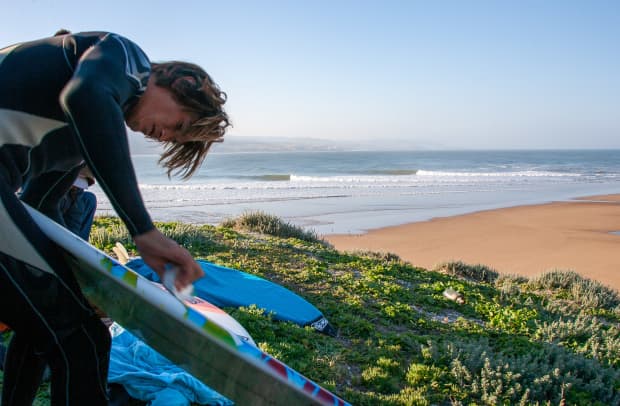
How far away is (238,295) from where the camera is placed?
5020mm

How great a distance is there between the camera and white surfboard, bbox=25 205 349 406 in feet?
5.05

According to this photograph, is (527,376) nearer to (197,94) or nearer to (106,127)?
(197,94)

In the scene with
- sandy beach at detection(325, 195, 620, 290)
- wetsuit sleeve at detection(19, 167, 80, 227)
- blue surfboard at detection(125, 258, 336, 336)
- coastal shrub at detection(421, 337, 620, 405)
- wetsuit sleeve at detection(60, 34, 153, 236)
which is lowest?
sandy beach at detection(325, 195, 620, 290)

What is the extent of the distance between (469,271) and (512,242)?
4.96 m

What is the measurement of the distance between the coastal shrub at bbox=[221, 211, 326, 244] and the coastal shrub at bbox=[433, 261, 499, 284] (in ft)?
8.18

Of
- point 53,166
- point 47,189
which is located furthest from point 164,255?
point 47,189

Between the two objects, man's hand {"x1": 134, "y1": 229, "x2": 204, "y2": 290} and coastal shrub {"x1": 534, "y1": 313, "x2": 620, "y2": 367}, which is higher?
man's hand {"x1": 134, "y1": 229, "x2": 204, "y2": 290}

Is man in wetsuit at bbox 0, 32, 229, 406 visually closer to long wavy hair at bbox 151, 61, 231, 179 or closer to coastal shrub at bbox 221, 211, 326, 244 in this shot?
long wavy hair at bbox 151, 61, 231, 179

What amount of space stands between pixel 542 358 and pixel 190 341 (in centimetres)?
366

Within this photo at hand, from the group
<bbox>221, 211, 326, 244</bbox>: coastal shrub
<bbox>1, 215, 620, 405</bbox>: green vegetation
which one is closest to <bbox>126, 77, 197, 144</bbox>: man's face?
<bbox>1, 215, 620, 405</bbox>: green vegetation

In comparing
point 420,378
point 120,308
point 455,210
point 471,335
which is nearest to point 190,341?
point 120,308

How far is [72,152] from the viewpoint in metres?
1.78

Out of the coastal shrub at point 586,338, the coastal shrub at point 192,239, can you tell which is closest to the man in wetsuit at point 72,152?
the coastal shrub at point 586,338

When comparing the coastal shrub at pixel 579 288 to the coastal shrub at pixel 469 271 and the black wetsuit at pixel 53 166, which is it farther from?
the black wetsuit at pixel 53 166
